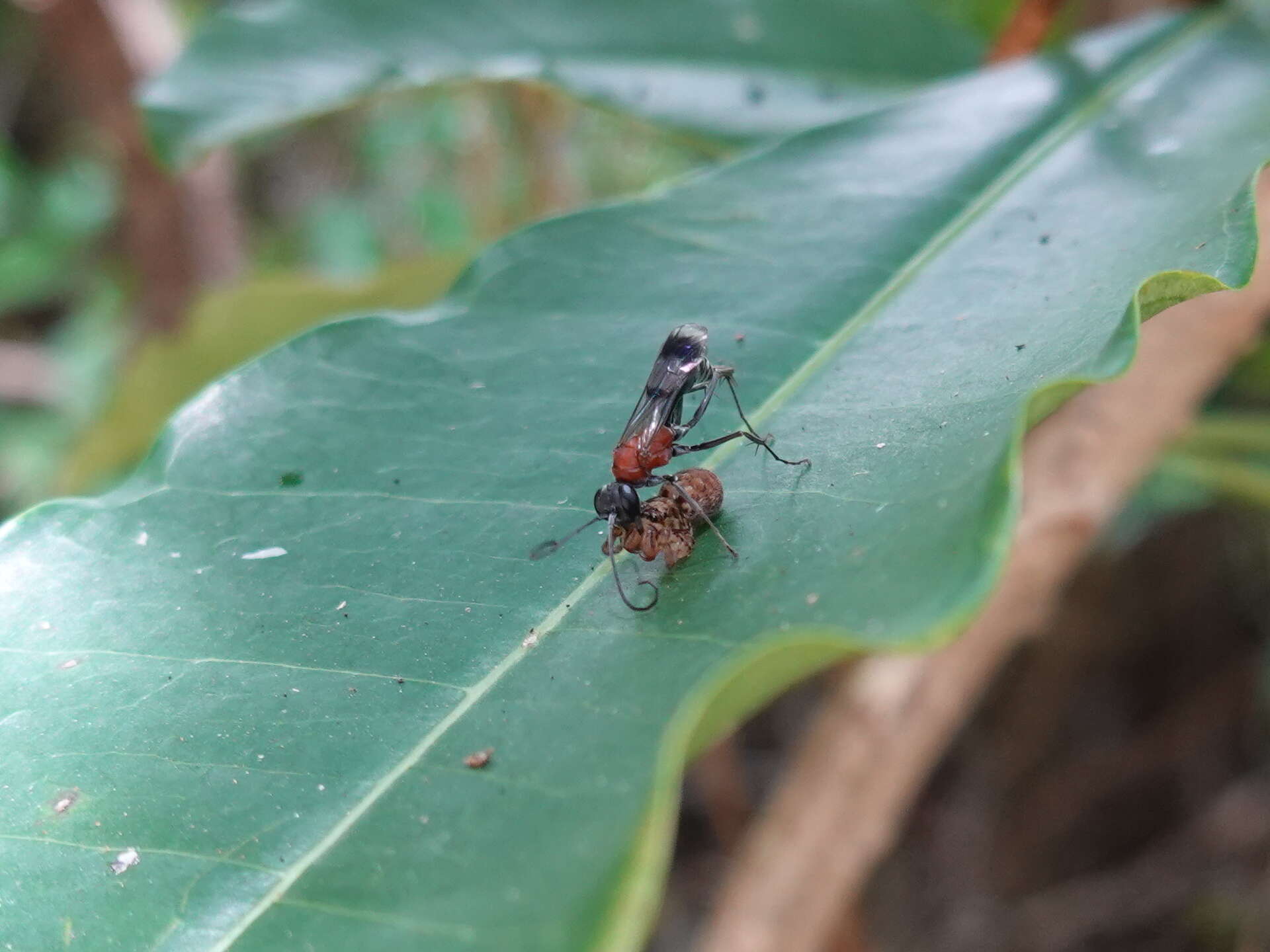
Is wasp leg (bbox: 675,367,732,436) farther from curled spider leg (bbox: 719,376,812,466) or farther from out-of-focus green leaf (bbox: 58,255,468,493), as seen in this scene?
out-of-focus green leaf (bbox: 58,255,468,493)

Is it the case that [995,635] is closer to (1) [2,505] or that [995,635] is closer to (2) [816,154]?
(2) [816,154]

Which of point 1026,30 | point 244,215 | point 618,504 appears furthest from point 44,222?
point 618,504

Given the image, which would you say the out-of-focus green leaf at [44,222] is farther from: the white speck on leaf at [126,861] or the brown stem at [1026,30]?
the white speck on leaf at [126,861]

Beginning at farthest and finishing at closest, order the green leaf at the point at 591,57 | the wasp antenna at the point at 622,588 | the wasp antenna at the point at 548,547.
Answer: the green leaf at the point at 591,57 < the wasp antenna at the point at 548,547 < the wasp antenna at the point at 622,588

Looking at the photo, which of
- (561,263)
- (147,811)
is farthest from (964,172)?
(147,811)

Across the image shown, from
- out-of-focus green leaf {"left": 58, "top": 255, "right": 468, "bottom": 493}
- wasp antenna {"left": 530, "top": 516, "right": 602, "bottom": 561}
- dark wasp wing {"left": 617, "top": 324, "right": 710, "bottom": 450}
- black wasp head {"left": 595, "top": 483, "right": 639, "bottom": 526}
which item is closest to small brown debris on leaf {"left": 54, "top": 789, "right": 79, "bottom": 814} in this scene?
wasp antenna {"left": 530, "top": 516, "right": 602, "bottom": 561}

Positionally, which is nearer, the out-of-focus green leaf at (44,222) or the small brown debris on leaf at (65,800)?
the small brown debris on leaf at (65,800)

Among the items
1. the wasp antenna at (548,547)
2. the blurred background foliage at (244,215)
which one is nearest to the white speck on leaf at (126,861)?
the wasp antenna at (548,547)
